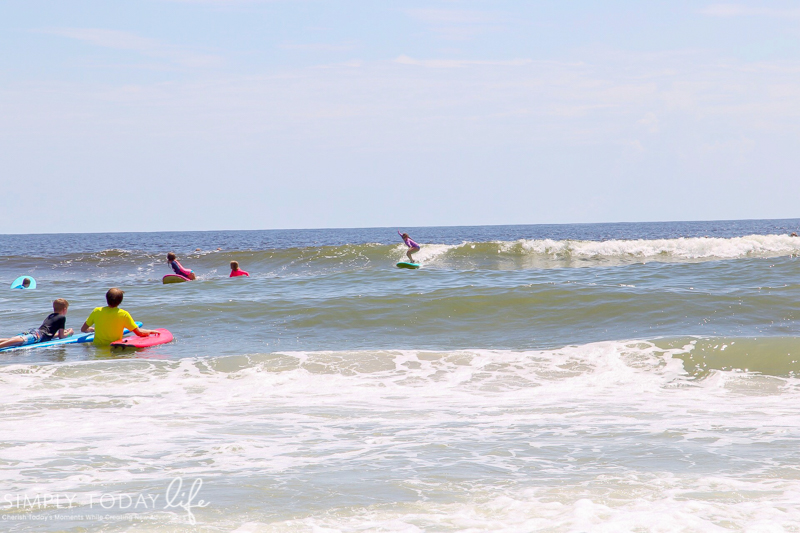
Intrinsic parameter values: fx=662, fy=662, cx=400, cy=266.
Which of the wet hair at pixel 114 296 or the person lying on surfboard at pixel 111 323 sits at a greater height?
the wet hair at pixel 114 296

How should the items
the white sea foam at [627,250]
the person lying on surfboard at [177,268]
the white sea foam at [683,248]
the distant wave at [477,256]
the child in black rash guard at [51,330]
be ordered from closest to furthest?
the child in black rash guard at [51,330] < the person lying on surfboard at [177,268] < the distant wave at [477,256] < the white sea foam at [627,250] < the white sea foam at [683,248]

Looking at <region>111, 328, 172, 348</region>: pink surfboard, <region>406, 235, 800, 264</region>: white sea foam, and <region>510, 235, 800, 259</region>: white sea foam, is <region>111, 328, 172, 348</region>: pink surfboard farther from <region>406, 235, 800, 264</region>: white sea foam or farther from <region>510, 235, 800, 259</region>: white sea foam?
<region>510, 235, 800, 259</region>: white sea foam

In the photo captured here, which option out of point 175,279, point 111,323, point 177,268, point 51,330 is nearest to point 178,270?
point 177,268

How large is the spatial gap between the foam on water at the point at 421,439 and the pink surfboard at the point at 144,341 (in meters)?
1.16

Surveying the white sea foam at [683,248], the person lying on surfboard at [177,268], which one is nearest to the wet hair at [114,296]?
the person lying on surfboard at [177,268]

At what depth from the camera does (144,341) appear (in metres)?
11.6

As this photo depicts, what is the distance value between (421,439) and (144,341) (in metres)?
7.20

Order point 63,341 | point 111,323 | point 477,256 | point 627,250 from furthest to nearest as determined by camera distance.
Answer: point 477,256, point 627,250, point 63,341, point 111,323

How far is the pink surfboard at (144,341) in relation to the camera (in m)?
11.4

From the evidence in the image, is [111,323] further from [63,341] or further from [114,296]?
[63,341]

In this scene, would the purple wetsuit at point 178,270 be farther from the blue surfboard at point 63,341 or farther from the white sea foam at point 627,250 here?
the white sea foam at point 627,250

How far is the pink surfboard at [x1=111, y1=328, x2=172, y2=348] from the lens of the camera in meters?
11.4

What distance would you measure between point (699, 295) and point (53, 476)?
44.1 feet

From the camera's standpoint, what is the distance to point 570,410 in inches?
293
